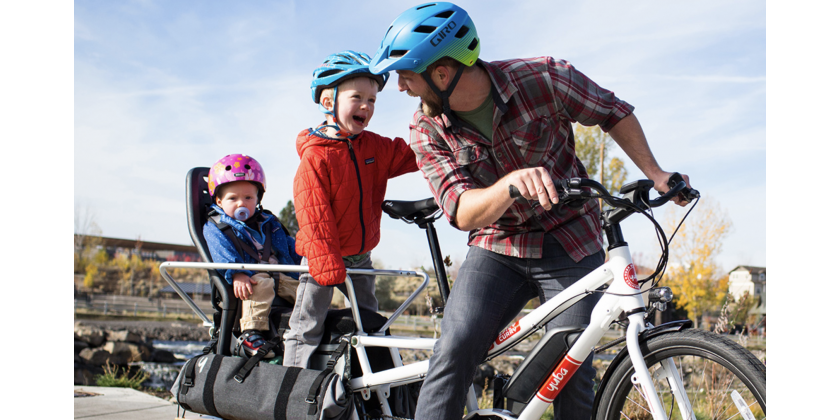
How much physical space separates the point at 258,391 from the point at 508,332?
53.7 inches

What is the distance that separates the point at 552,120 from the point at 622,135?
27 centimetres

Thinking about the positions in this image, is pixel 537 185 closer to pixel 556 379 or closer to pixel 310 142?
pixel 556 379

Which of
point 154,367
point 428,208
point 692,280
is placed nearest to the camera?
point 428,208

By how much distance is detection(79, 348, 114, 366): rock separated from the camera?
11977mm

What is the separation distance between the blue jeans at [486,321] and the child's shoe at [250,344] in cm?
117

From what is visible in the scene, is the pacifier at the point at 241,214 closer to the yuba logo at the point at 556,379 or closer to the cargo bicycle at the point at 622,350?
the cargo bicycle at the point at 622,350

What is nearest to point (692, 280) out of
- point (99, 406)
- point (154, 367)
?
point (154, 367)

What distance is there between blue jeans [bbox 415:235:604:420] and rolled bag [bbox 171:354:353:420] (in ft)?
2.04

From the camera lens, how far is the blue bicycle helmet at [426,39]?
224cm

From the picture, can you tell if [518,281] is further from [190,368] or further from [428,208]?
[190,368]

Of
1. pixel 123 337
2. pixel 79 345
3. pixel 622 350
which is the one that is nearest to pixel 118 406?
pixel 622 350

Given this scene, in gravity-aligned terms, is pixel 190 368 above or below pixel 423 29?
below

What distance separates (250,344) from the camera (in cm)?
324

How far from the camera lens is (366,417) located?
299 cm
